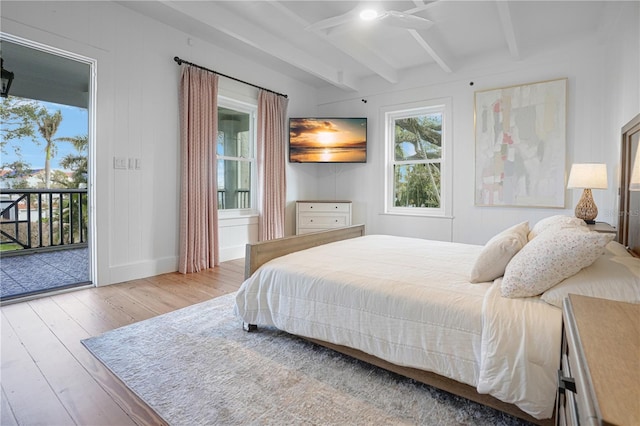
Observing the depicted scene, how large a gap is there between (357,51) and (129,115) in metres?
2.72

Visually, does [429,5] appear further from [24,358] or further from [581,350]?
[24,358]

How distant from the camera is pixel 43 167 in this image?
15.8ft

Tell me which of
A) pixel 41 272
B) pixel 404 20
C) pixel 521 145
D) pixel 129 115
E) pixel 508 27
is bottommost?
pixel 41 272

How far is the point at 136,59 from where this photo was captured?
3469 millimetres

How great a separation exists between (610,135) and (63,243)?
711 centimetres

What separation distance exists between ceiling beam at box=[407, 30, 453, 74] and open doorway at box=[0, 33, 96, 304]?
12.7ft

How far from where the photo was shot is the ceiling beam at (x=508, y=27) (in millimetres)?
2924

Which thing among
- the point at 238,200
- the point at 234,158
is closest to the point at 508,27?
the point at 234,158

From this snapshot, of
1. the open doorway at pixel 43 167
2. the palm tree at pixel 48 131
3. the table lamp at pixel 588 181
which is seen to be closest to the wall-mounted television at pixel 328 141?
the open doorway at pixel 43 167

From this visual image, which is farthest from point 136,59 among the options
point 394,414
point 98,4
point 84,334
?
point 394,414

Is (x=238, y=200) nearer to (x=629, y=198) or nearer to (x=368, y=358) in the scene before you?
(x=368, y=358)

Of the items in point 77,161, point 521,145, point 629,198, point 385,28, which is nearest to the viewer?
point 629,198

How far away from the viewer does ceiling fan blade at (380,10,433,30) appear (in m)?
2.80

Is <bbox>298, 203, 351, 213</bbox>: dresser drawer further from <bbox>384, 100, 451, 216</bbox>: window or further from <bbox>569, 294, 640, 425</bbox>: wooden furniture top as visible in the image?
<bbox>569, 294, 640, 425</bbox>: wooden furniture top
